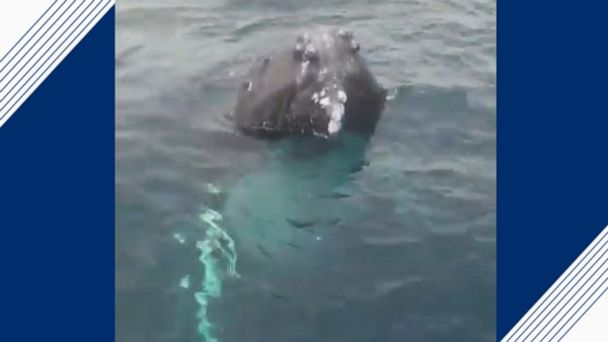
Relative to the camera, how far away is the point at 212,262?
1457cm

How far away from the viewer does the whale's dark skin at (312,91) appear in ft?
54.7

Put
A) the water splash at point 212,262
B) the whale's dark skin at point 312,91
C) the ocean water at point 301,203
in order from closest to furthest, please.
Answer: the water splash at point 212,262
the ocean water at point 301,203
the whale's dark skin at point 312,91

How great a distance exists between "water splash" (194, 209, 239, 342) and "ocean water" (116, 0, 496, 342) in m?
0.02

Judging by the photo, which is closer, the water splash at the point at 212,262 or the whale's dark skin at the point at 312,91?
the water splash at the point at 212,262

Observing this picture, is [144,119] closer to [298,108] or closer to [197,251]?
[298,108]

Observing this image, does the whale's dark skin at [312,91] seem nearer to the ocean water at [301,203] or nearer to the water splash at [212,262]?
the ocean water at [301,203]

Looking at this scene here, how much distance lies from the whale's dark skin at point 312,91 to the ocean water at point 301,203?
0.30m

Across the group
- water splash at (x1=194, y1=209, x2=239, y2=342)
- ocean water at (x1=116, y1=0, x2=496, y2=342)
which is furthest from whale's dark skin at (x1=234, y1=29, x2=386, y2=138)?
water splash at (x1=194, y1=209, x2=239, y2=342)

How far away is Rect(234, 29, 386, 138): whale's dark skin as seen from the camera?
1669 centimetres

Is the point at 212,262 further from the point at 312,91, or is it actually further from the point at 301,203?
the point at 312,91

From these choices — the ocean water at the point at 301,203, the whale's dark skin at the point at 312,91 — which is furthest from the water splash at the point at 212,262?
the whale's dark skin at the point at 312,91

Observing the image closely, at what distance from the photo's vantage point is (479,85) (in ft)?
63.9

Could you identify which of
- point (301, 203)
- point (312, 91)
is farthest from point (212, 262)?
point (312, 91)

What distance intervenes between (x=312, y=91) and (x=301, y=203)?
184 centimetres
